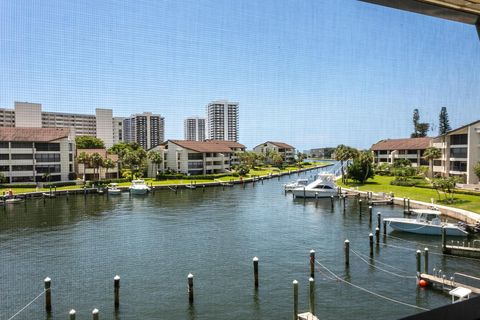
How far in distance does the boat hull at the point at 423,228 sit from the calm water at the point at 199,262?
0.30 m

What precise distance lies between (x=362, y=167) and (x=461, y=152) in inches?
207

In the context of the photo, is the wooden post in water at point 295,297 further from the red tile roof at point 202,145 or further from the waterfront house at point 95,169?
the red tile roof at point 202,145

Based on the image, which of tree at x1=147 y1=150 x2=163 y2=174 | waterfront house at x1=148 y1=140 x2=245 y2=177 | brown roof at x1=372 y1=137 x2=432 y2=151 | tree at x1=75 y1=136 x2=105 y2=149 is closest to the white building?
tree at x1=147 y1=150 x2=163 y2=174

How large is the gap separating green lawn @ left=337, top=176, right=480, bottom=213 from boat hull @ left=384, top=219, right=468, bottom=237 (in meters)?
2.54

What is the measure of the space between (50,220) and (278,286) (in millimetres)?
9880

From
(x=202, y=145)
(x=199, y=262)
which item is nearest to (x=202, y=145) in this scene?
(x=202, y=145)

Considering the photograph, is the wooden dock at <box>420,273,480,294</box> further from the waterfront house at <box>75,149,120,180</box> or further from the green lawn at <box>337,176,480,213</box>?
the waterfront house at <box>75,149,120,180</box>

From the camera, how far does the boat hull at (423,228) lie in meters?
9.66

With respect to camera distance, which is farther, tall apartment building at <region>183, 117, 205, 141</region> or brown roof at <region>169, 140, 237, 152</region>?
brown roof at <region>169, 140, 237, 152</region>

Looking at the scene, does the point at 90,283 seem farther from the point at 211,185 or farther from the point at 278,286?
the point at 211,185

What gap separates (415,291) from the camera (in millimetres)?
6031

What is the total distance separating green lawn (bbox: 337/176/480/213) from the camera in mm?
Answer: 12398

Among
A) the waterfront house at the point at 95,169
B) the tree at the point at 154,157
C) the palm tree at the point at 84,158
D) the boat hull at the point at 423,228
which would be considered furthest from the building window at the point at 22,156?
the boat hull at the point at 423,228

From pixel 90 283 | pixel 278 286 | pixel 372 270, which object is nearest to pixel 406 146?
pixel 372 270
